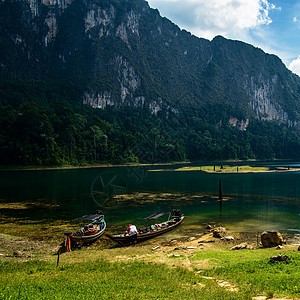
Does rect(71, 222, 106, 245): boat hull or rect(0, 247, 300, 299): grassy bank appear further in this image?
rect(71, 222, 106, 245): boat hull

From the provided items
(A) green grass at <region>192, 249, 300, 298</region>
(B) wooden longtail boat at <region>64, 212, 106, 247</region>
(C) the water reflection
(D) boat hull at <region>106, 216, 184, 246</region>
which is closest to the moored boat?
(B) wooden longtail boat at <region>64, 212, 106, 247</region>

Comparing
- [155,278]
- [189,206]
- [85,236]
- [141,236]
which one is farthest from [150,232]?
[189,206]

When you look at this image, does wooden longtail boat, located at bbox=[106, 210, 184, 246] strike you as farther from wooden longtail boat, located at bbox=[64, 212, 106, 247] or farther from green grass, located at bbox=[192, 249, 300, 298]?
green grass, located at bbox=[192, 249, 300, 298]

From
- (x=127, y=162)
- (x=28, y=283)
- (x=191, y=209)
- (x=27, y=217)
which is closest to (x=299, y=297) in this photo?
(x=28, y=283)

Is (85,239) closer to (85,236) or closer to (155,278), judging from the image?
(85,236)

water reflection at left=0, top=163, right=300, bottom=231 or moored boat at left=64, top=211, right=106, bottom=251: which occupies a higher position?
moored boat at left=64, top=211, right=106, bottom=251

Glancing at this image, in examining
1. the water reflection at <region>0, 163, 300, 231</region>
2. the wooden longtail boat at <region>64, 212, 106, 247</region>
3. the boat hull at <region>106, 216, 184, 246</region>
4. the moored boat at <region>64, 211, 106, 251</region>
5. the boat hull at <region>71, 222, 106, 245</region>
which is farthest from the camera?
the water reflection at <region>0, 163, 300, 231</region>

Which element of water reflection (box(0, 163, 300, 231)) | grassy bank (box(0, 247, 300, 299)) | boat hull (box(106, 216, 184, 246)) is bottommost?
water reflection (box(0, 163, 300, 231))

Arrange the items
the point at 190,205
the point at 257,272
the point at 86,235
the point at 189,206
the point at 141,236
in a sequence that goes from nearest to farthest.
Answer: the point at 257,272, the point at 86,235, the point at 141,236, the point at 189,206, the point at 190,205

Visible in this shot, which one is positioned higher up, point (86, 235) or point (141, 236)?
point (86, 235)

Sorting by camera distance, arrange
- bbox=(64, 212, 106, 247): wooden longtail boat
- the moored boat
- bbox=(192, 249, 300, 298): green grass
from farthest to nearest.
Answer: bbox=(64, 212, 106, 247): wooden longtail boat < the moored boat < bbox=(192, 249, 300, 298): green grass

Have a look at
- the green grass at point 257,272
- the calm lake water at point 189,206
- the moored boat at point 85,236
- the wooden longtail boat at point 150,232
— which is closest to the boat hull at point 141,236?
the wooden longtail boat at point 150,232

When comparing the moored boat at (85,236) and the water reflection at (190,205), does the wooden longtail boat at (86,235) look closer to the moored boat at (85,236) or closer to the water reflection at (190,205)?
the moored boat at (85,236)

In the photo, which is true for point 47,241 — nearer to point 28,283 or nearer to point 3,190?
point 28,283
